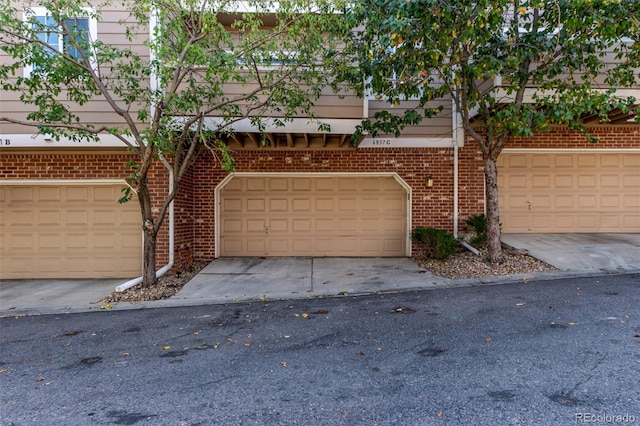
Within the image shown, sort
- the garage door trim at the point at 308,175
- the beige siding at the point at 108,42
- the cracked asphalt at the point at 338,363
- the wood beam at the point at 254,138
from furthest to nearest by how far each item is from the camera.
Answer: the garage door trim at the point at 308,175
the wood beam at the point at 254,138
the beige siding at the point at 108,42
the cracked asphalt at the point at 338,363

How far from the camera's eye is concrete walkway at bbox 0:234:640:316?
6.55m

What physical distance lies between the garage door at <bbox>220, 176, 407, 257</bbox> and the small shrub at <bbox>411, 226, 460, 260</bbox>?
0.67 metres

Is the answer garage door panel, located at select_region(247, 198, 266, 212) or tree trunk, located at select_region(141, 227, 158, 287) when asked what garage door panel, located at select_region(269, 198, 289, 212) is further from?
tree trunk, located at select_region(141, 227, 158, 287)

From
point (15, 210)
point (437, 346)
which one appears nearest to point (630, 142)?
point (437, 346)

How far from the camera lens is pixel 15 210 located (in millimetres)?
8781

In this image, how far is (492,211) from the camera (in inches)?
307

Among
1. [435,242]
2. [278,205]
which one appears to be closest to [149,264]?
[278,205]

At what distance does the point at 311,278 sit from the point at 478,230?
13.6 feet

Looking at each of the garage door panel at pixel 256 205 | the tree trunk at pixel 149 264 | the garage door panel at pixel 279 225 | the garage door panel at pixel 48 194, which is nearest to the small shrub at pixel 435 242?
the garage door panel at pixel 279 225

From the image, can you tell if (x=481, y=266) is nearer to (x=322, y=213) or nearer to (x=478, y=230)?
(x=478, y=230)

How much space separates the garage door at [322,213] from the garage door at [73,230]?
94.1 inches

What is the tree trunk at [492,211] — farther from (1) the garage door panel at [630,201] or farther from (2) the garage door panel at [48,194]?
(2) the garage door panel at [48,194]

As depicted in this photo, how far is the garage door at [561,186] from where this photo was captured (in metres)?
9.88

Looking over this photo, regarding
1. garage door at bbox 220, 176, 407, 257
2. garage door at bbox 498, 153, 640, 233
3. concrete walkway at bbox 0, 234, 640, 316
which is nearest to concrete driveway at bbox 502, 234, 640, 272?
concrete walkway at bbox 0, 234, 640, 316
